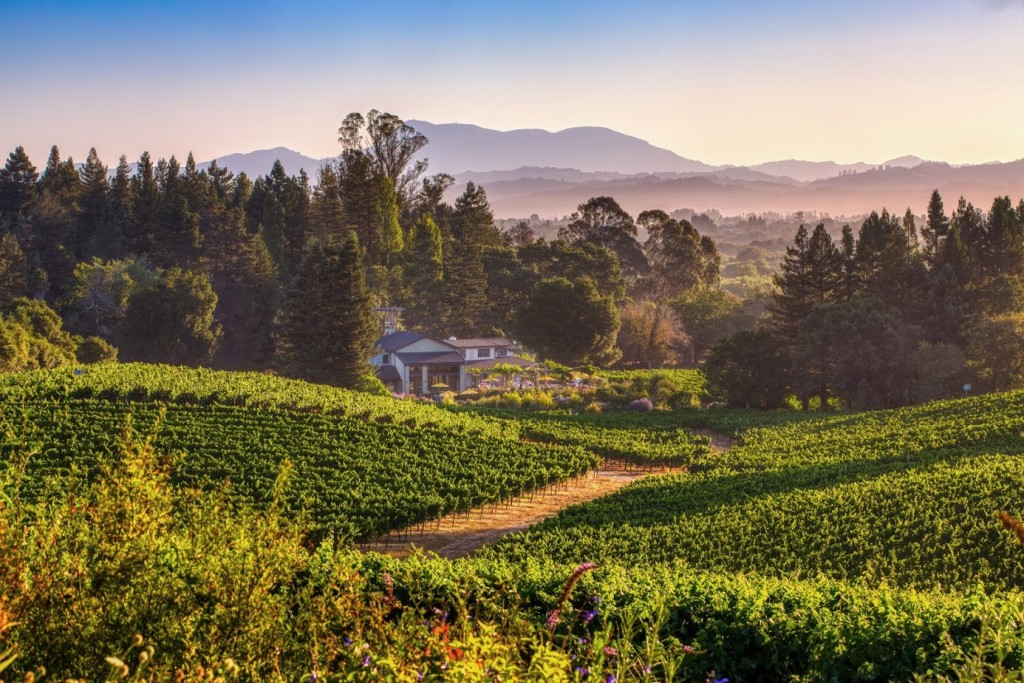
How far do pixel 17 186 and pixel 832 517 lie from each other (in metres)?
76.4

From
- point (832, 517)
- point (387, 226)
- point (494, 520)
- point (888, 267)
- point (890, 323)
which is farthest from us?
point (387, 226)

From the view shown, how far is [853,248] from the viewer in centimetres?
5578

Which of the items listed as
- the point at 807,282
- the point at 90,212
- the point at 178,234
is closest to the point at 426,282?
the point at 178,234

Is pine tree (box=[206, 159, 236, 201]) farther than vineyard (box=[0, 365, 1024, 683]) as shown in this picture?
Yes

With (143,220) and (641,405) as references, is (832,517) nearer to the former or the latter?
(641,405)

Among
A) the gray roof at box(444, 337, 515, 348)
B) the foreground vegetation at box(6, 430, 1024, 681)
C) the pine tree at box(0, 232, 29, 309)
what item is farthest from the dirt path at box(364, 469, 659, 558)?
the pine tree at box(0, 232, 29, 309)

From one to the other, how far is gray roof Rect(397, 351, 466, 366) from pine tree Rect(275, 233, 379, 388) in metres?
7.20

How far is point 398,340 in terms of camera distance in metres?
61.1

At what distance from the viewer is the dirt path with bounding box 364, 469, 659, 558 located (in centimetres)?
2094

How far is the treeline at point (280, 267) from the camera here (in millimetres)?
52781

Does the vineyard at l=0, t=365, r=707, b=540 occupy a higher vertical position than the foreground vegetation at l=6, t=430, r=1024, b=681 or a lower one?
lower

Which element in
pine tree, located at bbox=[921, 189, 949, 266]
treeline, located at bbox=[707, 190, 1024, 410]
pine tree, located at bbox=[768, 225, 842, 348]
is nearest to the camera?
treeline, located at bbox=[707, 190, 1024, 410]

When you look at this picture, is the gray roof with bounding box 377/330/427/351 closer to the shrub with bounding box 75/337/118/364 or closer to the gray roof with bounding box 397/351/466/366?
the gray roof with bounding box 397/351/466/366

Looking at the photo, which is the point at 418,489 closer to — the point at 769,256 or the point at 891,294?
the point at 891,294
